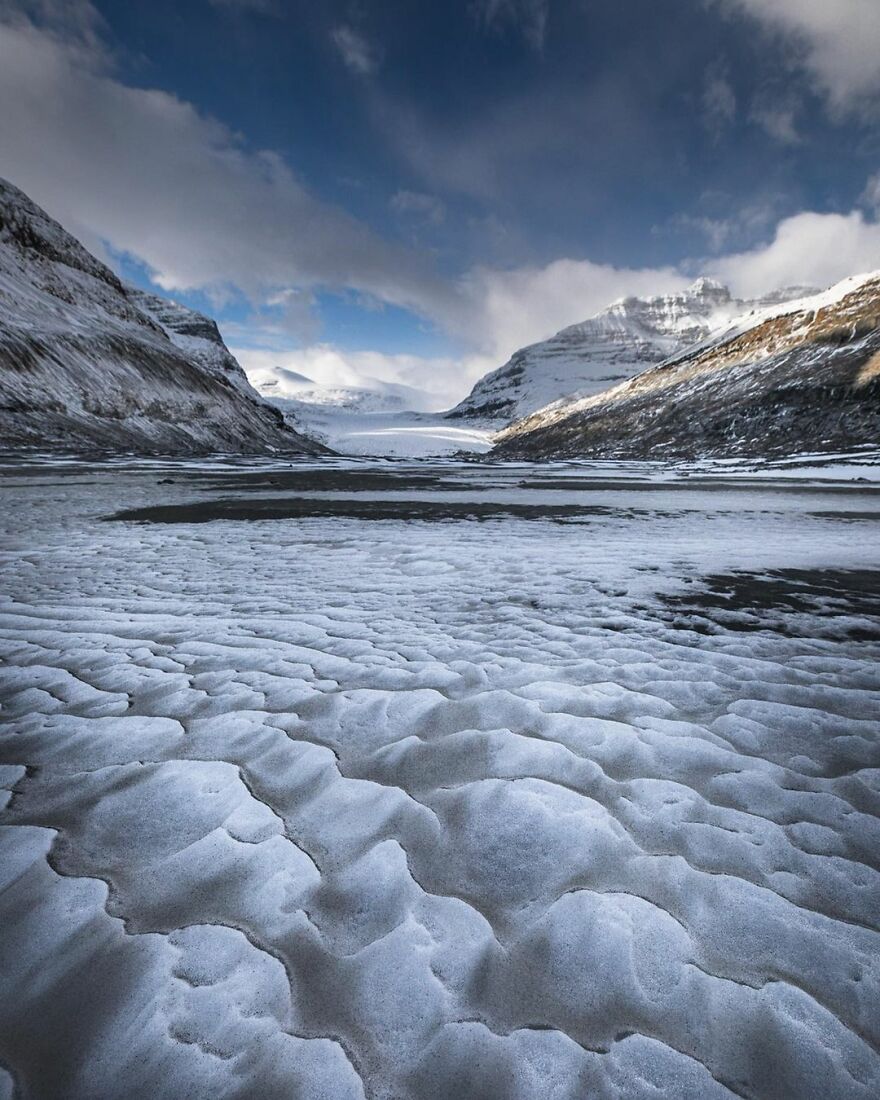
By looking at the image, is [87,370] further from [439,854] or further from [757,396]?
[757,396]

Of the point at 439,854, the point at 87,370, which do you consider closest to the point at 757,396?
the point at 87,370

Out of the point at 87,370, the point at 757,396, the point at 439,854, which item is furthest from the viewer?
the point at 757,396

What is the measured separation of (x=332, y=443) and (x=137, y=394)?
6821 cm

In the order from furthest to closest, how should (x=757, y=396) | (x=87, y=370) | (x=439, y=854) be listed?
(x=757, y=396)
(x=87, y=370)
(x=439, y=854)

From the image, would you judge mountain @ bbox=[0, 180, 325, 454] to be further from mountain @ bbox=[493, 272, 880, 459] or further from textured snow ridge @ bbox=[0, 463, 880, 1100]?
mountain @ bbox=[493, 272, 880, 459]

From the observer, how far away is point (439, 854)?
1.88m

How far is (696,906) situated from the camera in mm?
1644

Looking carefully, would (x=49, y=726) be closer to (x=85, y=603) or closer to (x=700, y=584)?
(x=85, y=603)

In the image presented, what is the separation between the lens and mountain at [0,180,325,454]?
4294 centimetres

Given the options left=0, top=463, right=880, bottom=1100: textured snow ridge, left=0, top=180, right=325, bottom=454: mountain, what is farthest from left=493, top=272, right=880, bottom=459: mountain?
left=0, top=463, right=880, bottom=1100: textured snow ridge

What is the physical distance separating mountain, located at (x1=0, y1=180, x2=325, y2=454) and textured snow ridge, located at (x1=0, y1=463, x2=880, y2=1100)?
45.0m

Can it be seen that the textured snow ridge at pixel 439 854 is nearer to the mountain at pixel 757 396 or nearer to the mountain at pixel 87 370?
the mountain at pixel 87 370

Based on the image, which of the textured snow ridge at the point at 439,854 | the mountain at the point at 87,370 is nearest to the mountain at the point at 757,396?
the mountain at the point at 87,370

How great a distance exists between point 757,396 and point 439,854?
306 ft
